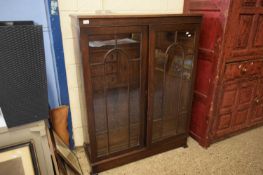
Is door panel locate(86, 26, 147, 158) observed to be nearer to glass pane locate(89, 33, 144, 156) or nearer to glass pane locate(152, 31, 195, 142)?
glass pane locate(89, 33, 144, 156)

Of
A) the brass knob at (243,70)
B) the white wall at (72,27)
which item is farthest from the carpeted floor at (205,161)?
the brass knob at (243,70)

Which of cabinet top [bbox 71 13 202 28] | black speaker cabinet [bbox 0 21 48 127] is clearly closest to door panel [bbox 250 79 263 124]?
cabinet top [bbox 71 13 202 28]

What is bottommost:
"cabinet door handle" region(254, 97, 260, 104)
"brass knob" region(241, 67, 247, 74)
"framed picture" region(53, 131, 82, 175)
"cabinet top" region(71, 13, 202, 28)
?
"framed picture" region(53, 131, 82, 175)

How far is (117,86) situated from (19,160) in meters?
0.84

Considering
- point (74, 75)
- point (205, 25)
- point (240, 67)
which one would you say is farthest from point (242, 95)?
point (74, 75)

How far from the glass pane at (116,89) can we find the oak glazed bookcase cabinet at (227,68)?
2.36ft

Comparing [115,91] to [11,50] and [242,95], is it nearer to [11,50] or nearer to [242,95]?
[11,50]

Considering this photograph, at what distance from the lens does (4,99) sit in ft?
3.33

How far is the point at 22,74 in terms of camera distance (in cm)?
101

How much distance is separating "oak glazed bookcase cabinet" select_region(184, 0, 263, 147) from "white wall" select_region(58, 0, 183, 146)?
12.9 inches

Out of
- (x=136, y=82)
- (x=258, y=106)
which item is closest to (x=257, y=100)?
(x=258, y=106)

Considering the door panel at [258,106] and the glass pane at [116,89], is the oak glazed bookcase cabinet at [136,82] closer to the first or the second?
the glass pane at [116,89]

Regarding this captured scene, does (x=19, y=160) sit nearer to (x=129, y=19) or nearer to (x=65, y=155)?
(x=65, y=155)

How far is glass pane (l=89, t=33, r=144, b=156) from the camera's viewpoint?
4.72 feet
